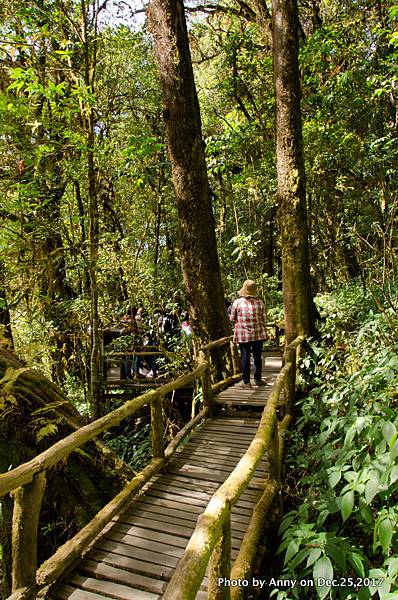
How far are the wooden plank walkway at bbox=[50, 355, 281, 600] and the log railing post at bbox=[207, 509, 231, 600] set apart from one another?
70cm

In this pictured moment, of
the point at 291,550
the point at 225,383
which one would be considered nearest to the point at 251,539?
the point at 291,550

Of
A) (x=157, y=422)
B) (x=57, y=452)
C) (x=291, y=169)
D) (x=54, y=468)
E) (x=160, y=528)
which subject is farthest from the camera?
(x=291, y=169)

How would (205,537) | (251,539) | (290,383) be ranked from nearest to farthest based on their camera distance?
1. (205,537)
2. (251,539)
3. (290,383)

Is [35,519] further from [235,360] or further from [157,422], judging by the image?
[235,360]

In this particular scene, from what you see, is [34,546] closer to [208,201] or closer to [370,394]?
[370,394]

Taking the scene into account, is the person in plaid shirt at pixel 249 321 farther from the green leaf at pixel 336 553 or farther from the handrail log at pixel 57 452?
the green leaf at pixel 336 553

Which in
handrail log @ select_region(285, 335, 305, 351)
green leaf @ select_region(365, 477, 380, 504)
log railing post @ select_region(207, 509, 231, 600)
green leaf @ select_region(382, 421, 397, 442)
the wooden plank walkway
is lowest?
the wooden plank walkway

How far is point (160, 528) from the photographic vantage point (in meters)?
3.42

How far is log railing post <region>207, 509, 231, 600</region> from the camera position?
6.95 feet

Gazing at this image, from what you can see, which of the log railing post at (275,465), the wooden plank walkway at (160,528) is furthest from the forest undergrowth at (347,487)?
the wooden plank walkway at (160,528)

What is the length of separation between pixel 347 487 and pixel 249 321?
3.45 meters

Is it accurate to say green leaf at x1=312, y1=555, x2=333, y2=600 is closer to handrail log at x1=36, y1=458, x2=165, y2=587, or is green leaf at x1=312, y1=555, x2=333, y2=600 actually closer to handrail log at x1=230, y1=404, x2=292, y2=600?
handrail log at x1=230, y1=404, x2=292, y2=600

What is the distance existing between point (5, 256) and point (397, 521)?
6.85 metres

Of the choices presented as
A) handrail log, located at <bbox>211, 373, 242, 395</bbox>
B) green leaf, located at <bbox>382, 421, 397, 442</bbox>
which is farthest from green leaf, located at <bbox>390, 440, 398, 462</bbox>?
handrail log, located at <bbox>211, 373, 242, 395</bbox>
